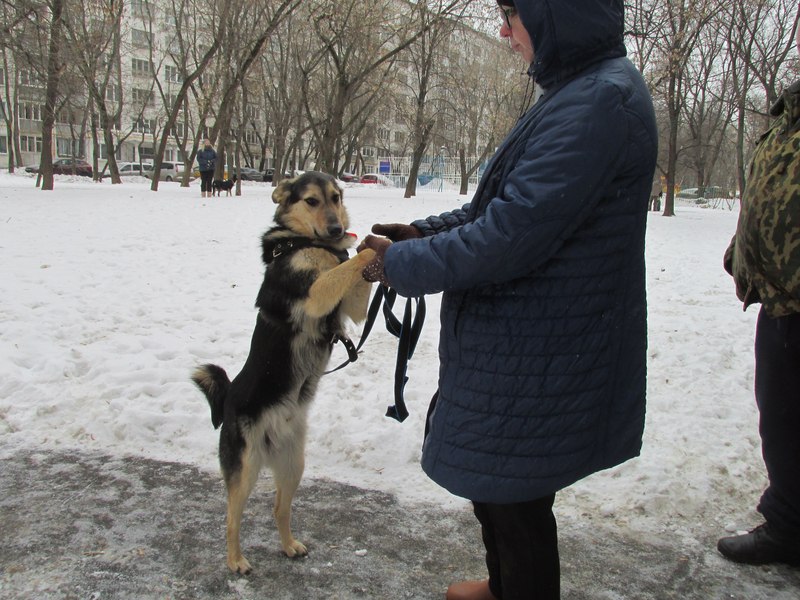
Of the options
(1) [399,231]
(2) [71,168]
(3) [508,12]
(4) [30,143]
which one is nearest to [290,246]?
(1) [399,231]

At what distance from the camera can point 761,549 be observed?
3035 millimetres

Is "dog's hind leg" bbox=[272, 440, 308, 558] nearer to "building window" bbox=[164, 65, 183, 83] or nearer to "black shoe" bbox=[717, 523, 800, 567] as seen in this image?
"black shoe" bbox=[717, 523, 800, 567]

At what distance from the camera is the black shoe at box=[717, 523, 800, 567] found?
3.00 meters

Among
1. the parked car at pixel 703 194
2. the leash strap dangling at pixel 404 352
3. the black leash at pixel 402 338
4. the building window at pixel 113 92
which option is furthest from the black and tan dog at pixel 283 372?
the parked car at pixel 703 194

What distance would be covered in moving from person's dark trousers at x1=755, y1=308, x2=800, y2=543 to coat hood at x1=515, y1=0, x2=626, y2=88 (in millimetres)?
1467

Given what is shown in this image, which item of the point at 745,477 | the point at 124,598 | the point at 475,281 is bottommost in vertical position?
the point at 124,598

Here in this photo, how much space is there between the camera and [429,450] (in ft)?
6.83

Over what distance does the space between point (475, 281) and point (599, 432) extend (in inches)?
24.4

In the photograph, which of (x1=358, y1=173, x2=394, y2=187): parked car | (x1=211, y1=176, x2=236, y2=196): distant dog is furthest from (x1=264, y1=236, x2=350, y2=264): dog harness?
(x1=358, y1=173, x2=394, y2=187): parked car

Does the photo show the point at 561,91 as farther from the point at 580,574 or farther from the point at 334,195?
the point at 580,574

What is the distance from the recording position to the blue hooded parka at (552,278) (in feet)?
5.71

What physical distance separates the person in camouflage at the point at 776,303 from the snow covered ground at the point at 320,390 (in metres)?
0.47

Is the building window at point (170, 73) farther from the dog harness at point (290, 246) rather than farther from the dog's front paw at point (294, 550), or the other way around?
the dog's front paw at point (294, 550)

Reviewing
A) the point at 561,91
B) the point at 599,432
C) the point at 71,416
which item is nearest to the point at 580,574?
the point at 599,432
